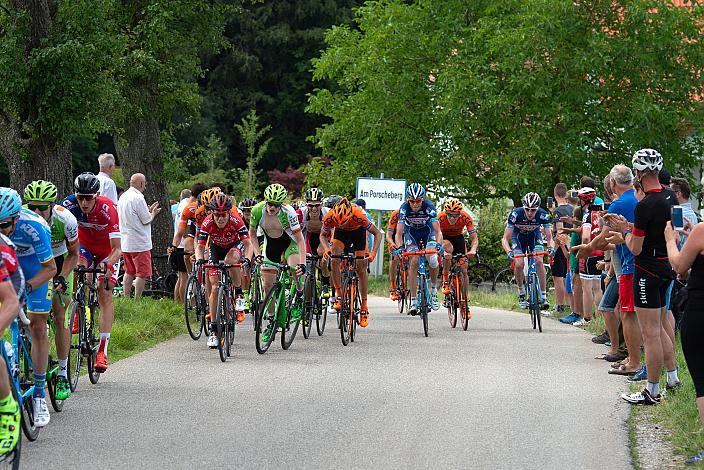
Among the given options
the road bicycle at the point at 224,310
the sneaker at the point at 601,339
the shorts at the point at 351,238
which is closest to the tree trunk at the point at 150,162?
the shorts at the point at 351,238

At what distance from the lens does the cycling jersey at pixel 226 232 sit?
14742 mm

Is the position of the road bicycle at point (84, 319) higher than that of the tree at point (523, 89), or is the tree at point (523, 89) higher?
the tree at point (523, 89)

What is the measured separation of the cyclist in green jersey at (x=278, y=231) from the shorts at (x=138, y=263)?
11.2 ft

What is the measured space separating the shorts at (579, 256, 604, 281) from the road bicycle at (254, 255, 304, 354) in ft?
13.4

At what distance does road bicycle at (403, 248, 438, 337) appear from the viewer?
17375mm

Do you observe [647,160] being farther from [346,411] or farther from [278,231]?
→ [278,231]

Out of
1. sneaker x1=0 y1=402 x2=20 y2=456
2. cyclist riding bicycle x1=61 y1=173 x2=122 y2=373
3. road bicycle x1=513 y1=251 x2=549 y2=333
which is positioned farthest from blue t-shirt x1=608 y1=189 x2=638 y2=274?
sneaker x1=0 y1=402 x2=20 y2=456

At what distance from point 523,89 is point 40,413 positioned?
26442 millimetres

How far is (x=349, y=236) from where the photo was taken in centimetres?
1703

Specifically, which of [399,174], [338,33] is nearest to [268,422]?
[399,174]

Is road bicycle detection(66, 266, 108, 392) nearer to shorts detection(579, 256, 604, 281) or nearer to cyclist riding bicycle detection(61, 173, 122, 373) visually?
cyclist riding bicycle detection(61, 173, 122, 373)

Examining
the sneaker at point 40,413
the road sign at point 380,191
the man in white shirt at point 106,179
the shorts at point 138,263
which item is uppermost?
the road sign at point 380,191

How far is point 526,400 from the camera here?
11.3 metres

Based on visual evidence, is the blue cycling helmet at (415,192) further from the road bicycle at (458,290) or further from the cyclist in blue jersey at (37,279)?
the cyclist in blue jersey at (37,279)
